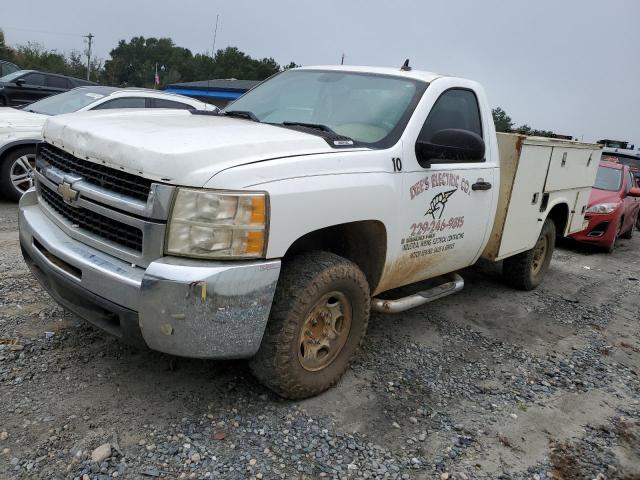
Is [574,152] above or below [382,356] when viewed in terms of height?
above

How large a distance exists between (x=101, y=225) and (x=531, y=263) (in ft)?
14.6

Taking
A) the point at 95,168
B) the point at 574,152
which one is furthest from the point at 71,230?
the point at 574,152

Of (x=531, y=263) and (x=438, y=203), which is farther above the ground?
(x=438, y=203)

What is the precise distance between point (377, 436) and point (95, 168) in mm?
2062

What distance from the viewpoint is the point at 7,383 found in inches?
115

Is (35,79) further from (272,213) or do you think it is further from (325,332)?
(272,213)

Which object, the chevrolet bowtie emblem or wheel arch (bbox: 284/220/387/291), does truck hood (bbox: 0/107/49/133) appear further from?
wheel arch (bbox: 284/220/387/291)

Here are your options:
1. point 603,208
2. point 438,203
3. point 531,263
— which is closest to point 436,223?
point 438,203

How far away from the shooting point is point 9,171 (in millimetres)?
6840

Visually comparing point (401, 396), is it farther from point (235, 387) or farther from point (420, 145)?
point (420, 145)

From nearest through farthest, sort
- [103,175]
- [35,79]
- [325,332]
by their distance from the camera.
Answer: [103,175]
[325,332]
[35,79]

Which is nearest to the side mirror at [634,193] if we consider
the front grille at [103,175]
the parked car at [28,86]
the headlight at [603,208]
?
the headlight at [603,208]

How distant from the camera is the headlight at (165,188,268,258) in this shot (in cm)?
241

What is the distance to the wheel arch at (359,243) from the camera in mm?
3227
